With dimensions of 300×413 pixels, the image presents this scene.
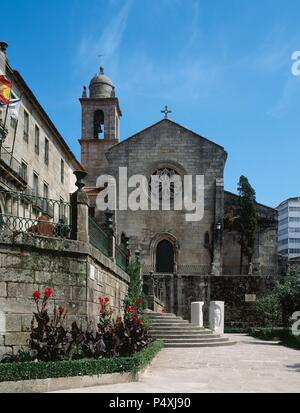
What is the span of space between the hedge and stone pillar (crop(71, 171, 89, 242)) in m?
2.91

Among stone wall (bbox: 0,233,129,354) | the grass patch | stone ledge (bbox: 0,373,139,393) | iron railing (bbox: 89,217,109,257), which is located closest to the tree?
the grass patch

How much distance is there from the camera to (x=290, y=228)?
112375 millimetres

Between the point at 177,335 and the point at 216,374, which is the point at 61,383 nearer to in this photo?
the point at 216,374

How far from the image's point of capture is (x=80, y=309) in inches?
433

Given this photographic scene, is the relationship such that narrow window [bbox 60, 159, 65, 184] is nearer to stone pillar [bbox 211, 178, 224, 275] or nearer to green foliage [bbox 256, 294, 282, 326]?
stone pillar [bbox 211, 178, 224, 275]

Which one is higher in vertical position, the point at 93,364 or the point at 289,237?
the point at 289,237

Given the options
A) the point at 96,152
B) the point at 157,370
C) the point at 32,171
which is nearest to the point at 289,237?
the point at 96,152

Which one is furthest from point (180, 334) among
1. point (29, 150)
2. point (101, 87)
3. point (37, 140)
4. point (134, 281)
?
point (101, 87)

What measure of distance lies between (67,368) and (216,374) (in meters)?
3.64

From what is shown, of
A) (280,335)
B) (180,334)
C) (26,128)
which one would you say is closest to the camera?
(180,334)

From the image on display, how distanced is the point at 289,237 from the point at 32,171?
290 feet

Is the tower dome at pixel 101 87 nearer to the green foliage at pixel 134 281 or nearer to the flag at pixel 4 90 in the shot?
the flag at pixel 4 90

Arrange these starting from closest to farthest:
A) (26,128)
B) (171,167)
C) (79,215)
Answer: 1. (79,215)
2. (26,128)
3. (171,167)
